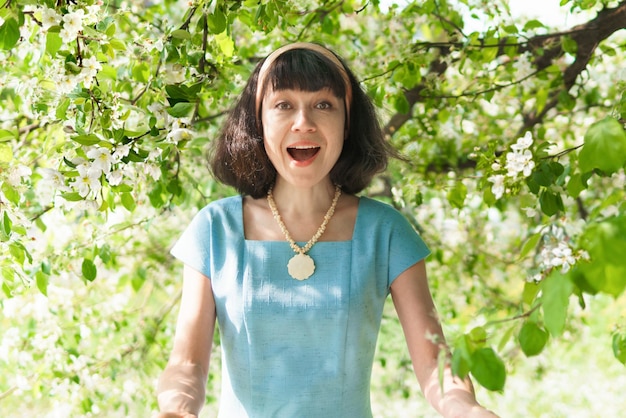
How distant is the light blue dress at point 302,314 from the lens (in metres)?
1.67

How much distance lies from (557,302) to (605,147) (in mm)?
273

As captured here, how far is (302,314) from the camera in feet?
5.46

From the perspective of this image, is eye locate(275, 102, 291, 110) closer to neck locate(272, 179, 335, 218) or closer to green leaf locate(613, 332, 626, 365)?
neck locate(272, 179, 335, 218)

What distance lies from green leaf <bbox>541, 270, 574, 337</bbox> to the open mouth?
85 cm

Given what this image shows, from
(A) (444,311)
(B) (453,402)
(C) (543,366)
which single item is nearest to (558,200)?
(B) (453,402)

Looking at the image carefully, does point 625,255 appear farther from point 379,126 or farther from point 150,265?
point 150,265

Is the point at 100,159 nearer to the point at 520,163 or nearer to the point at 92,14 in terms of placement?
the point at 92,14

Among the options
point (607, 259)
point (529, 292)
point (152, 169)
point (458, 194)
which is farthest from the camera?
point (458, 194)

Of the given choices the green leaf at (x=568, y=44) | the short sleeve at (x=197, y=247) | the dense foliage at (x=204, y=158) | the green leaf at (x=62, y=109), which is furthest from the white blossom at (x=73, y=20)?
the green leaf at (x=568, y=44)

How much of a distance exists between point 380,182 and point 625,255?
8.67 feet

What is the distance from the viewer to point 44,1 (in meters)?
1.35

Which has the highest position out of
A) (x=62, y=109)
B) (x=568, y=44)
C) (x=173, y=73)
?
(x=568, y=44)

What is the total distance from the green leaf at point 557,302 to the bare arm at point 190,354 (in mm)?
816

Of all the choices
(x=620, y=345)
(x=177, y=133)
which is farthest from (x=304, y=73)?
(x=620, y=345)
